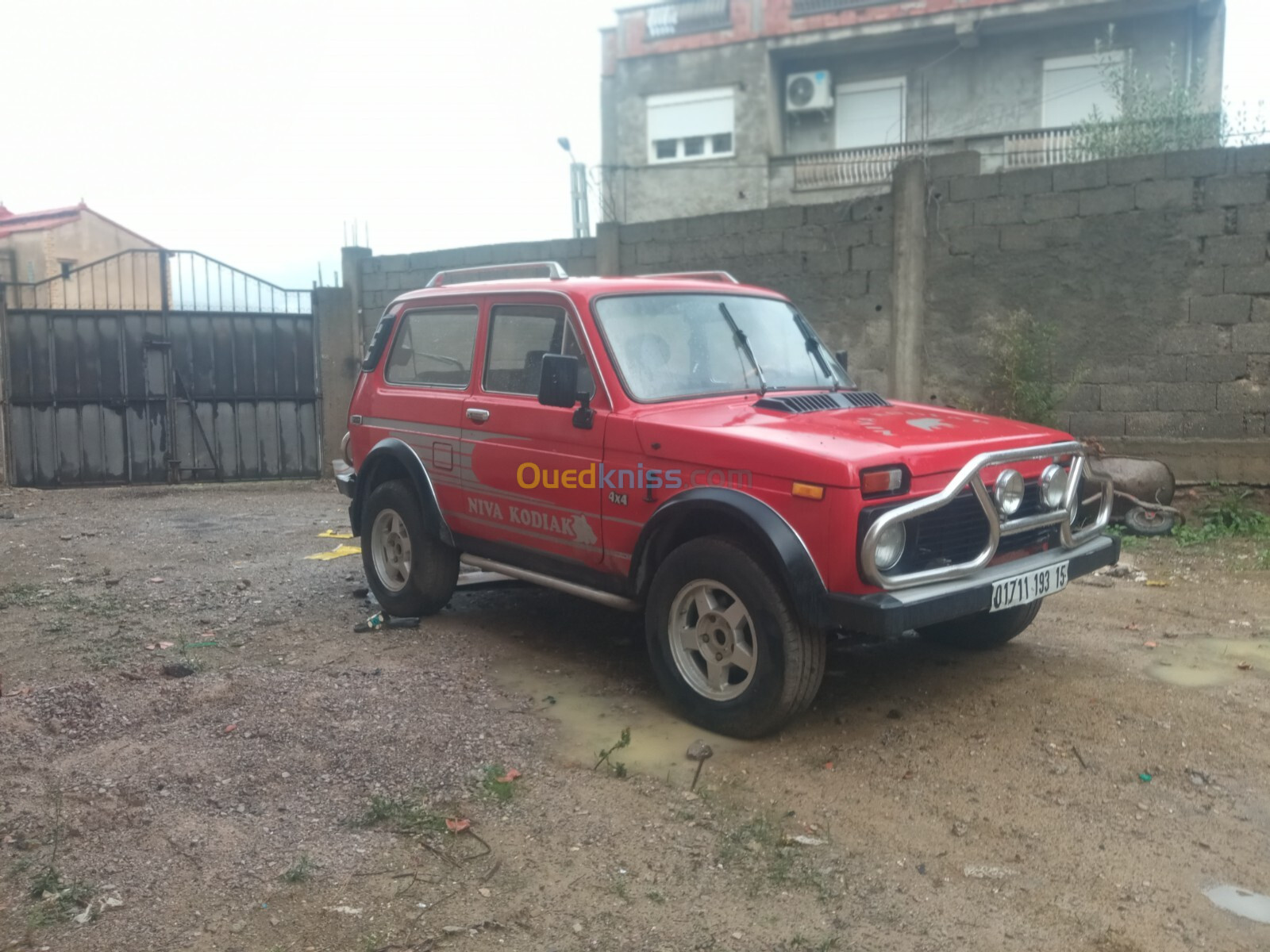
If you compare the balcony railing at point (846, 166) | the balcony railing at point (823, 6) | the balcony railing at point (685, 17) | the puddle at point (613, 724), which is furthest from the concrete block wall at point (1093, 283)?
the balcony railing at point (685, 17)

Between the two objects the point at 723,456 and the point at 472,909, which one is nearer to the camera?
the point at 472,909

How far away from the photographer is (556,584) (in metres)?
4.89

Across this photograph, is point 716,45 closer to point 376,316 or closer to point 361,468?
point 376,316

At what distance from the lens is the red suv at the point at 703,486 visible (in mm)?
3721

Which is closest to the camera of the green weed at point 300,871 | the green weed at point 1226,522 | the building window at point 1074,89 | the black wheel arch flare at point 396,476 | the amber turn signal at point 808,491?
the green weed at point 300,871

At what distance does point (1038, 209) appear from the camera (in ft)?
27.5

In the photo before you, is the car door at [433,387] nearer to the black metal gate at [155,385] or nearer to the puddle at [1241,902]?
the puddle at [1241,902]

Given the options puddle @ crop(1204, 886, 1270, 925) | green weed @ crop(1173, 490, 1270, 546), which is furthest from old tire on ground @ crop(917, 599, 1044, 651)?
green weed @ crop(1173, 490, 1270, 546)

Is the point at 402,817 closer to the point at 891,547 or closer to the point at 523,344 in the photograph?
the point at 891,547

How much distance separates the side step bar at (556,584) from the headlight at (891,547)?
121 cm

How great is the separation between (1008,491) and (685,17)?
73.0ft

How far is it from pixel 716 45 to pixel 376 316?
1414 cm

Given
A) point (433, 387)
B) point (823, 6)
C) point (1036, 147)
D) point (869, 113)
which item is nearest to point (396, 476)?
point (433, 387)

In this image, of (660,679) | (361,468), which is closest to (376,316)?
(361,468)
